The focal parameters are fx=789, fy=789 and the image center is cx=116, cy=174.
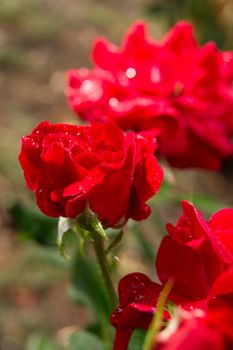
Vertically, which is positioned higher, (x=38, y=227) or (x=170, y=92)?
(x=170, y=92)

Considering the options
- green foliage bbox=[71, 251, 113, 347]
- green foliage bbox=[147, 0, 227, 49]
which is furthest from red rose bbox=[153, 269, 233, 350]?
green foliage bbox=[147, 0, 227, 49]

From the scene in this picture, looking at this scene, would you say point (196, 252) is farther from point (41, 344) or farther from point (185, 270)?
point (41, 344)

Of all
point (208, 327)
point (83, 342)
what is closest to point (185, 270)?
point (208, 327)

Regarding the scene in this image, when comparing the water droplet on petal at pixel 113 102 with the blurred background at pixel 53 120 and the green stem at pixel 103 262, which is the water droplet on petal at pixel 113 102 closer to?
the blurred background at pixel 53 120

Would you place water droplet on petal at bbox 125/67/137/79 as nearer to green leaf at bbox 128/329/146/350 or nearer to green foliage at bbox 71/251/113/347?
green foliage at bbox 71/251/113/347

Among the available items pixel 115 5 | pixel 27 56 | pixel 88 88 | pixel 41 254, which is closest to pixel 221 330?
pixel 88 88
